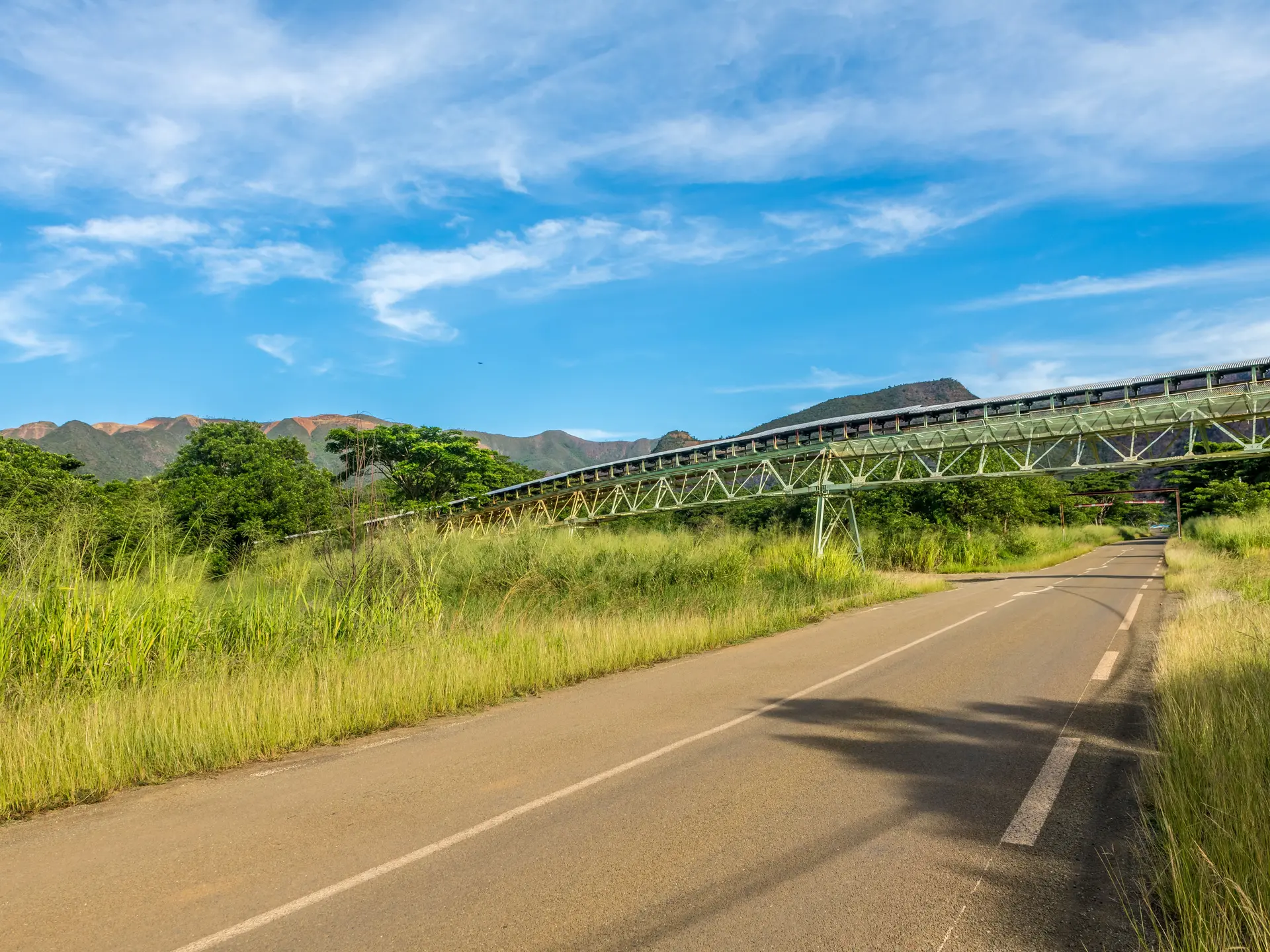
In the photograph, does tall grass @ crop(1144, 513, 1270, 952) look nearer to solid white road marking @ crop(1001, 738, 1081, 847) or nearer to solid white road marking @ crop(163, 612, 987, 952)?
solid white road marking @ crop(1001, 738, 1081, 847)

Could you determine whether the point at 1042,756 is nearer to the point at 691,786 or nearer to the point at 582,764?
the point at 691,786

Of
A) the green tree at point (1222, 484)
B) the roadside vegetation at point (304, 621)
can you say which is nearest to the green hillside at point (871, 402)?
the green tree at point (1222, 484)

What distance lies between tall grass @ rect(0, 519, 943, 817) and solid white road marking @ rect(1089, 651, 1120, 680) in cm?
590

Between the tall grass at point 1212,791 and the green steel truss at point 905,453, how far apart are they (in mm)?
14912

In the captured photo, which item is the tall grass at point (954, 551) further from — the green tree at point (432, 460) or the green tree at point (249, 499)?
the green tree at point (432, 460)

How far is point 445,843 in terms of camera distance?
4.61 m

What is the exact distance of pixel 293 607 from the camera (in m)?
10.4

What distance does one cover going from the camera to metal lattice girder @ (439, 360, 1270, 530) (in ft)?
91.9

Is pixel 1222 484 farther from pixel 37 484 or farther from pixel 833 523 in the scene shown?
pixel 37 484

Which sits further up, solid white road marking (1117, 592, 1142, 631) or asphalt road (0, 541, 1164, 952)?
asphalt road (0, 541, 1164, 952)

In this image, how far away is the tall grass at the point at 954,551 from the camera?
39188mm

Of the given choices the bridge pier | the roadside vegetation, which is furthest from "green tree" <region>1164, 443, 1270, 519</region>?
the roadside vegetation

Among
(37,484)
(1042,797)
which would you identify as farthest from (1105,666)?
(37,484)

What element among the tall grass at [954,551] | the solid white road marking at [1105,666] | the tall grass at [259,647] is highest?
the tall grass at [259,647]
